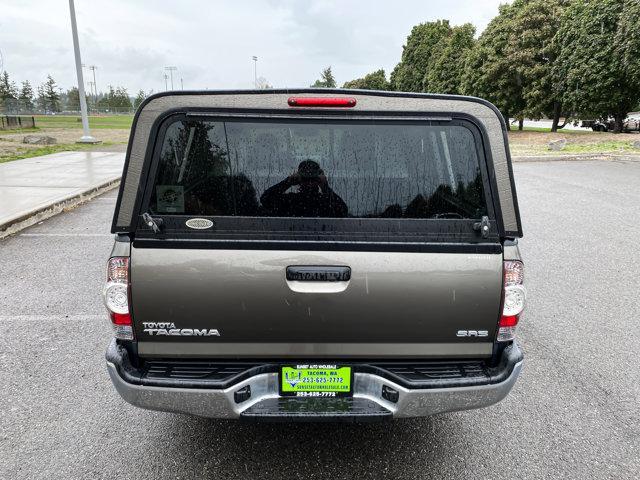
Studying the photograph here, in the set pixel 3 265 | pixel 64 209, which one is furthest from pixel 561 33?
pixel 3 265

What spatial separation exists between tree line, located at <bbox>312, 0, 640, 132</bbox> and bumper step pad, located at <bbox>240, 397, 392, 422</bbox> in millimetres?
33834

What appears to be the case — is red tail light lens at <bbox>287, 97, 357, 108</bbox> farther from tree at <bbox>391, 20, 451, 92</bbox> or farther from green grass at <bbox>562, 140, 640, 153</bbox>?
tree at <bbox>391, 20, 451, 92</bbox>

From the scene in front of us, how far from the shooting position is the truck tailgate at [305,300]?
223cm

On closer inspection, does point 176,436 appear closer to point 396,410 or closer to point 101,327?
Answer: point 396,410

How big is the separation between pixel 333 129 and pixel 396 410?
54.2 inches

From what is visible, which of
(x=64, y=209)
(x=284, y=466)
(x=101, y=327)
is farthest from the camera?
(x=64, y=209)

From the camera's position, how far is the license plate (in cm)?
237

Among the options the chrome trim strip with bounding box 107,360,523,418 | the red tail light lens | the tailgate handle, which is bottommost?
the chrome trim strip with bounding box 107,360,523,418

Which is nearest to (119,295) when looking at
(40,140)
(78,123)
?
(40,140)

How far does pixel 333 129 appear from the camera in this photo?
2295mm

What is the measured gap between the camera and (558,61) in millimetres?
35062

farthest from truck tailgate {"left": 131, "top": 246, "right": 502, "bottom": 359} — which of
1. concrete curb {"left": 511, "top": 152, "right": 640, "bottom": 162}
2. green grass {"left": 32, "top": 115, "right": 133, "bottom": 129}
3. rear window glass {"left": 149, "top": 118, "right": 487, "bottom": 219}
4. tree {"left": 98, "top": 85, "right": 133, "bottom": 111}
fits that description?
tree {"left": 98, "top": 85, "right": 133, "bottom": 111}

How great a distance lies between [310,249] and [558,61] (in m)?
39.3

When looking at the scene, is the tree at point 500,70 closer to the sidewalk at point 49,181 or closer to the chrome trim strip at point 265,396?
the sidewalk at point 49,181
